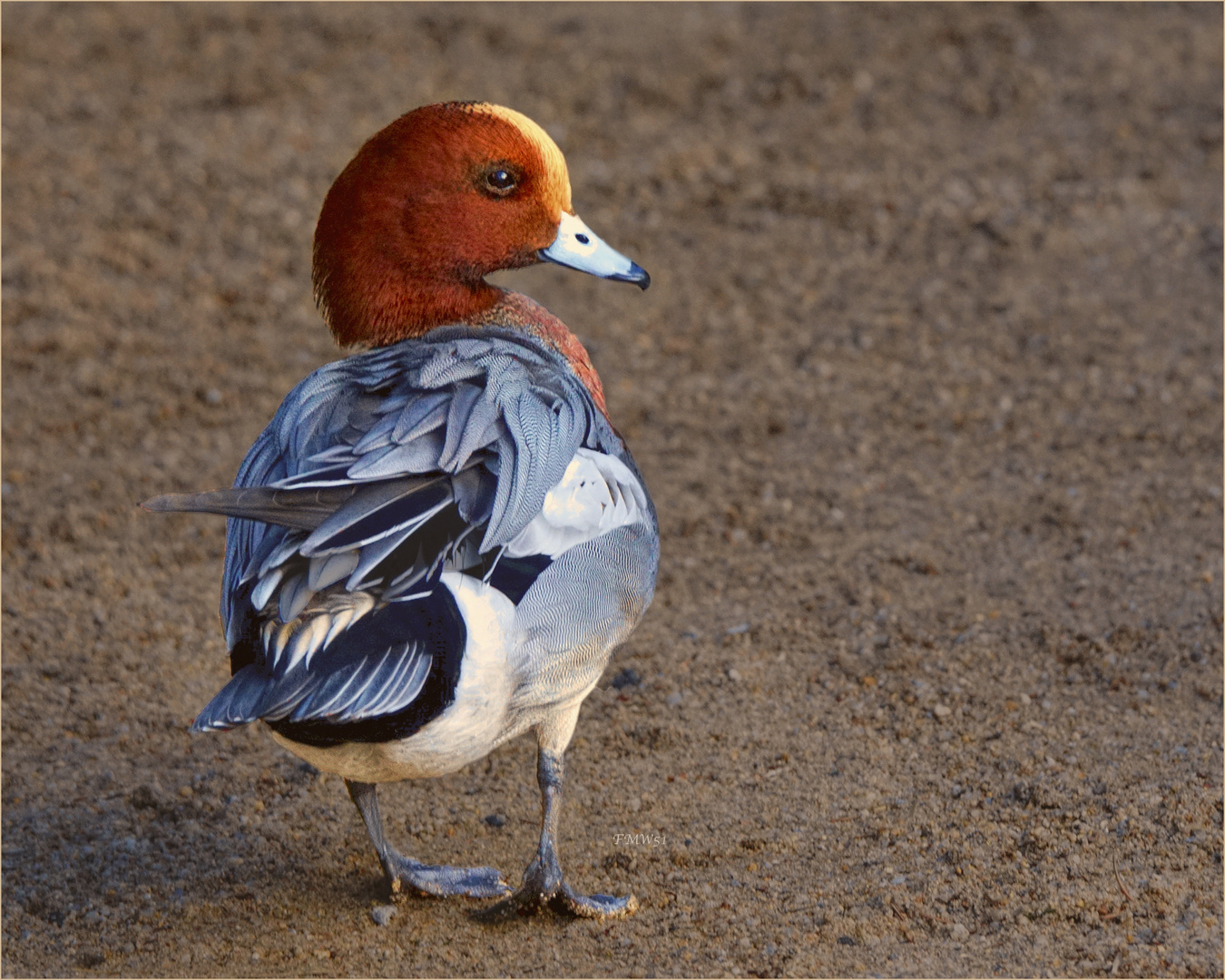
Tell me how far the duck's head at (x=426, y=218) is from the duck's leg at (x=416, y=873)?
3.65 feet

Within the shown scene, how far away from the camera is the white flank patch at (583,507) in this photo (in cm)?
305

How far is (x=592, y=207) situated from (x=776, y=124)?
136 centimetres

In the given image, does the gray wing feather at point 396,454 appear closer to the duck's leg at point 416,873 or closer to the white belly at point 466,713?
the white belly at point 466,713

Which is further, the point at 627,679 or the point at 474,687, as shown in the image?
the point at 627,679

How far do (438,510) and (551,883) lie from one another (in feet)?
3.33

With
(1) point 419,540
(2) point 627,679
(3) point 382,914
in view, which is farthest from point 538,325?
(3) point 382,914

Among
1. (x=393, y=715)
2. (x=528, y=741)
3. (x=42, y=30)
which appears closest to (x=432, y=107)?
(x=393, y=715)

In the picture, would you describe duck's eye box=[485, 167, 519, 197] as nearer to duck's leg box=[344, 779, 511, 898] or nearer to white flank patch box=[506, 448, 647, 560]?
white flank patch box=[506, 448, 647, 560]

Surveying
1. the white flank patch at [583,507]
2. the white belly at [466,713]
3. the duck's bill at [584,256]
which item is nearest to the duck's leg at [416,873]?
the white belly at [466,713]

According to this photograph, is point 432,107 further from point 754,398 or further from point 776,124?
point 776,124

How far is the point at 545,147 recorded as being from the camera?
367 centimetres

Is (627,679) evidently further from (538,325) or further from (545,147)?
(545,147)

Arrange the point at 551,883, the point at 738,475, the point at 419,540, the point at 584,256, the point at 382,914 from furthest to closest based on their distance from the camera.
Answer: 1. the point at 738,475
2. the point at 584,256
3. the point at 382,914
4. the point at 551,883
5. the point at 419,540

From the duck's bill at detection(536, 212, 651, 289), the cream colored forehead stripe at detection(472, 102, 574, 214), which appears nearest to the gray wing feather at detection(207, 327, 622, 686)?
the duck's bill at detection(536, 212, 651, 289)
